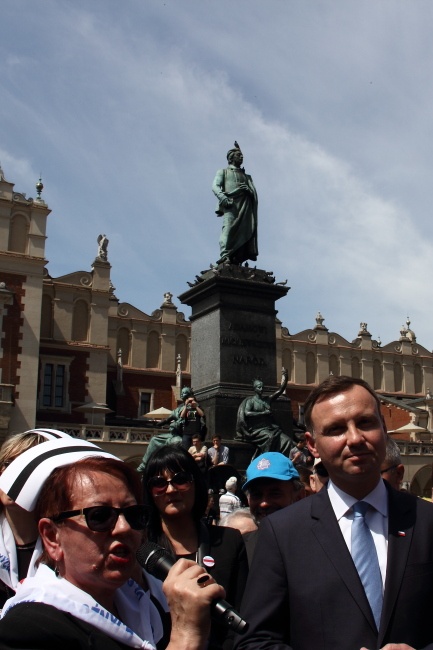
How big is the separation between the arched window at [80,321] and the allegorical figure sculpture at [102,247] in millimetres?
2808

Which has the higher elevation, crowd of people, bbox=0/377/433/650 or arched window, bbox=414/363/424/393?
arched window, bbox=414/363/424/393

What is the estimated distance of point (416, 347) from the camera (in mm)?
46938

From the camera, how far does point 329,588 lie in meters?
2.30

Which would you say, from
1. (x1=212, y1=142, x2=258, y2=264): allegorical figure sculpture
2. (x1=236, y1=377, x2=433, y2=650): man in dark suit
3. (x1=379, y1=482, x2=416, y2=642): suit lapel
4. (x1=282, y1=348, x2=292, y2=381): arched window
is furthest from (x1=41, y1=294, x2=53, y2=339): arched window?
(x1=379, y1=482, x2=416, y2=642): suit lapel

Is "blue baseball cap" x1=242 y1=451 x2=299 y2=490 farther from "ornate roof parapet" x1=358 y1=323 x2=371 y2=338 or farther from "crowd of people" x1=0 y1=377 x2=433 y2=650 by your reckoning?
"ornate roof parapet" x1=358 y1=323 x2=371 y2=338

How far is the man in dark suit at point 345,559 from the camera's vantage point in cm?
226

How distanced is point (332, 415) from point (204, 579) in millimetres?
951

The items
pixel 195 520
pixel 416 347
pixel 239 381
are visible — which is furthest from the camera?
pixel 416 347

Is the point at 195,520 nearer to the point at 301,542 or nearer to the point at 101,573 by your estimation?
the point at 301,542

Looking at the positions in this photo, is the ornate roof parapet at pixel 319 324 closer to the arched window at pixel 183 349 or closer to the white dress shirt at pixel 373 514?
the arched window at pixel 183 349

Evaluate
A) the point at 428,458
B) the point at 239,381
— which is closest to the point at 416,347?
the point at 428,458

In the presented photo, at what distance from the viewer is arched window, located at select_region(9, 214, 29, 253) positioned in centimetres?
3056

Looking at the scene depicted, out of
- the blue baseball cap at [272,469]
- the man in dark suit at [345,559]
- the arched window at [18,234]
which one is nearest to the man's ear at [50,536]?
the man in dark suit at [345,559]

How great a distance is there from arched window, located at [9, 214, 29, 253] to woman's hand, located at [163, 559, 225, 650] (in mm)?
30117
